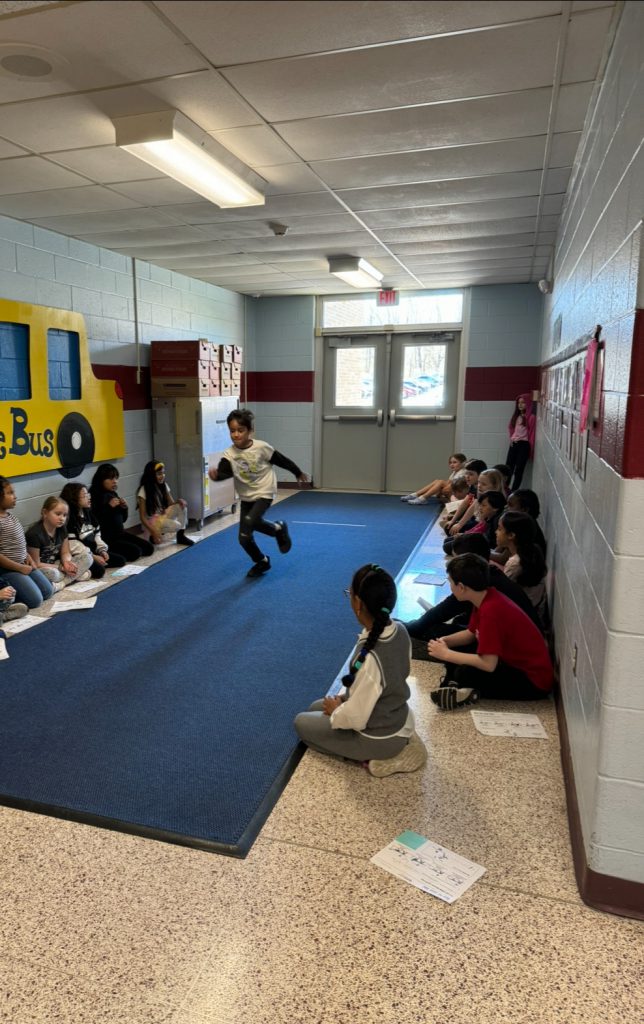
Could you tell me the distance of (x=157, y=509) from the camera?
6133mm

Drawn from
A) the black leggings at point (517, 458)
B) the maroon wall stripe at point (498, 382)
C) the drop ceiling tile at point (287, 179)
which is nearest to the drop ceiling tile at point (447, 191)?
the drop ceiling tile at point (287, 179)

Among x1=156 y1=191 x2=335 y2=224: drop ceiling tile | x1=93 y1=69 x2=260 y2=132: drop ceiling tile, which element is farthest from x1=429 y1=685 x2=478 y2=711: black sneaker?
x1=156 y1=191 x2=335 y2=224: drop ceiling tile

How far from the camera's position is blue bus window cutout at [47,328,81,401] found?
5.21 metres

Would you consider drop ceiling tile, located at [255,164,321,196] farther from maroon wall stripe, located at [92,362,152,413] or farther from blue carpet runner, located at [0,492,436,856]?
blue carpet runner, located at [0,492,436,856]

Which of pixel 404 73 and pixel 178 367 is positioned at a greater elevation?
pixel 404 73

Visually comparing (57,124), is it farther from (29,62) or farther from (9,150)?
(29,62)

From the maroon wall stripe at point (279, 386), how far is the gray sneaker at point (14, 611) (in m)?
5.63

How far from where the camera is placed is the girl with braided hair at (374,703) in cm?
232

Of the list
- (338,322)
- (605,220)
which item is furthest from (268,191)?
(338,322)

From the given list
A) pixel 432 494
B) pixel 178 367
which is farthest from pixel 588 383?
pixel 432 494

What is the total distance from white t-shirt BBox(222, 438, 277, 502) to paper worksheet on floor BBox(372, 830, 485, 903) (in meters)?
3.38

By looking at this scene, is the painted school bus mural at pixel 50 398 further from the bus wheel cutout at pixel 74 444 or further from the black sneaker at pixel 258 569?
the black sneaker at pixel 258 569

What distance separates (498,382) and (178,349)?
13.5 ft

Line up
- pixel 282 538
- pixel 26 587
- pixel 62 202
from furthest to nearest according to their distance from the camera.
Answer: pixel 282 538, pixel 62 202, pixel 26 587
